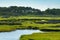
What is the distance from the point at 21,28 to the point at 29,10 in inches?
5009

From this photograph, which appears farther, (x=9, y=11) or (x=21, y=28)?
→ (x=9, y=11)

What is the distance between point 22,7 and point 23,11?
941 cm

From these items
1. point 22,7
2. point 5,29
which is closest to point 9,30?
point 5,29

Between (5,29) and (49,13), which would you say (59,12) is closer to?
(49,13)

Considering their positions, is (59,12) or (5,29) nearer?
(5,29)

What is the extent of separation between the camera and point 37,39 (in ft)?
110

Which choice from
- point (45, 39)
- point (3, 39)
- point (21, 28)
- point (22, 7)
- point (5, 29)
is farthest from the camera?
point (22, 7)

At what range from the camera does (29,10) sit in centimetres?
18288

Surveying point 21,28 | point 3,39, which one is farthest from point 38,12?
point 3,39

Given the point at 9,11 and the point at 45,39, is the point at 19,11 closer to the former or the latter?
the point at 9,11

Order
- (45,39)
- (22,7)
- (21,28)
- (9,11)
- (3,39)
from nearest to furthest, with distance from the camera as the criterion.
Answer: (45,39) < (3,39) < (21,28) < (9,11) < (22,7)

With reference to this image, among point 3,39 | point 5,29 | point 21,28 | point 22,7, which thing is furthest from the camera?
point 22,7

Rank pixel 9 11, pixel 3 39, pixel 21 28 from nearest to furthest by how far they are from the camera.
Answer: pixel 3 39
pixel 21 28
pixel 9 11

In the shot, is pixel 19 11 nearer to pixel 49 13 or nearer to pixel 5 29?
pixel 49 13
